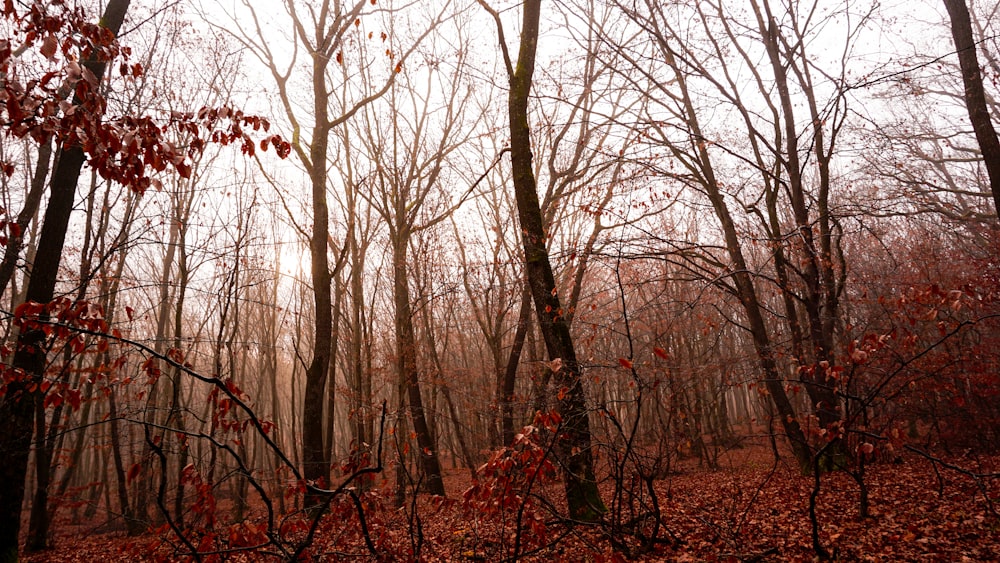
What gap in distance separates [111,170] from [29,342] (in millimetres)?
3174

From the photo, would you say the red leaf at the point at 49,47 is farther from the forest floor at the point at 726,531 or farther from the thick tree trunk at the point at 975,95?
the thick tree trunk at the point at 975,95

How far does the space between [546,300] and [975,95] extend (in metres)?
5.43

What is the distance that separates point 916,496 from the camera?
6188mm

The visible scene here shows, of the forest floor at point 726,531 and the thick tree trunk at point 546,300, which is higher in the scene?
the thick tree trunk at point 546,300

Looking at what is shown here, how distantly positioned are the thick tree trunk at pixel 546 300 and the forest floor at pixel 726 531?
353 millimetres

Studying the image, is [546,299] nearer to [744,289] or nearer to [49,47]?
[49,47]

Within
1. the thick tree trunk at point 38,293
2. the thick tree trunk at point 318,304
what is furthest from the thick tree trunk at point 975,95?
the thick tree trunk at point 38,293

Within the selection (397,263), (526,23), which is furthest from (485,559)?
(397,263)

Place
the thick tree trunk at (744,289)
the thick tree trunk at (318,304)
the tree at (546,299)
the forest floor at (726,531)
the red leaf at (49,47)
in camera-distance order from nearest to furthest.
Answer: the red leaf at (49,47)
the forest floor at (726,531)
the tree at (546,299)
the thick tree trunk at (318,304)
the thick tree trunk at (744,289)

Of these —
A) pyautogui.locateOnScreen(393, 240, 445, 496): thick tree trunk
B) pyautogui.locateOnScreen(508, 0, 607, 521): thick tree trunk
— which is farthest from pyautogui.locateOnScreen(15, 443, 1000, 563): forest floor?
pyautogui.locateOnScreen(393, 240, 445, 496): thick tree trunk

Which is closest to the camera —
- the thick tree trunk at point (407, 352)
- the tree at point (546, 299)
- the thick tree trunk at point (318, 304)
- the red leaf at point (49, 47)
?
the red leaf at point (49, 47)

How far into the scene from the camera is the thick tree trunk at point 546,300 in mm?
4828

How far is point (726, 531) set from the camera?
194 inches

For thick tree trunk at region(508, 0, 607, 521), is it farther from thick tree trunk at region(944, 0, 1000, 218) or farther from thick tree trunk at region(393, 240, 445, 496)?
thick tree trunk at region(393, 240, 445, 496)
